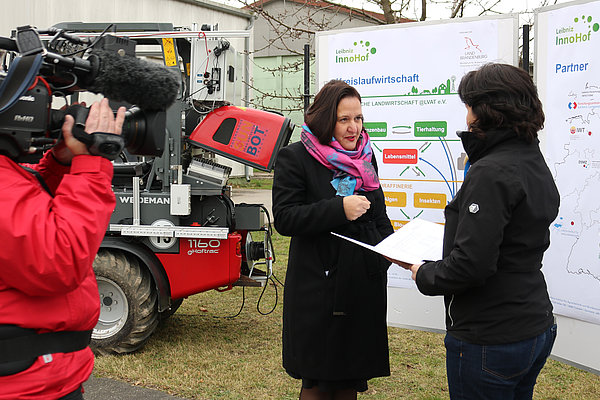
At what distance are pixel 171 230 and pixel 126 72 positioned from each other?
3.18 meters

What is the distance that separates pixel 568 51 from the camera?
3699mm

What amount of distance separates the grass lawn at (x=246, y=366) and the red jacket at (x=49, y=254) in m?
2.74

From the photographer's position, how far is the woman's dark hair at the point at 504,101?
2.30 meters

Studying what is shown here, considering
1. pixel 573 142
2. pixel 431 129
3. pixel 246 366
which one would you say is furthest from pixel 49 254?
pixel 246 366

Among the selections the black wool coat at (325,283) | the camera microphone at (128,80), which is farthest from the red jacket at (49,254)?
the black wool coat at (325,283)

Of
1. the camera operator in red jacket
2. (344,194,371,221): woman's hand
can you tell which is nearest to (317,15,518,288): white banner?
(344,194,371,221): woman's hand

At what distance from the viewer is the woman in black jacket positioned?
221cm

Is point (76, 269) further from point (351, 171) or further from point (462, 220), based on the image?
point (351, 171)

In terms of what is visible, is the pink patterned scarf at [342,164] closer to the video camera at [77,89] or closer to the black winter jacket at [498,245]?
the black winter jacket at [498,245]

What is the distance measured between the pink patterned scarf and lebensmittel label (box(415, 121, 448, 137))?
55.1 inches

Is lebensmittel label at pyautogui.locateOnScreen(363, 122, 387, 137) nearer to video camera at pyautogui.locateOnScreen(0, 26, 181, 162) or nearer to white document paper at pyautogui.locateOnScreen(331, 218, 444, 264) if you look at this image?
white document paper at pyautogui.locateOnScreen(331, 218, 444, 264)

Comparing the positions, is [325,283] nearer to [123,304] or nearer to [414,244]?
[414,244]

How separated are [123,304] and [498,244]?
12.1 feet

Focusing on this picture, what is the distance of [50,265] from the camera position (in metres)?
1.65
